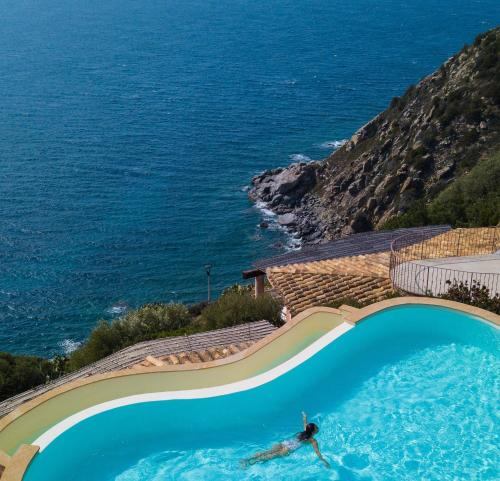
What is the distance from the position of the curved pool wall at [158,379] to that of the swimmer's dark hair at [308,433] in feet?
5.58

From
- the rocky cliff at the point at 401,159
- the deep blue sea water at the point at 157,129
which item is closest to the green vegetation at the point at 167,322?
the deep blue sea water at the point at 157,129

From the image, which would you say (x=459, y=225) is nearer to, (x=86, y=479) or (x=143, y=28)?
(x=86, y=479)

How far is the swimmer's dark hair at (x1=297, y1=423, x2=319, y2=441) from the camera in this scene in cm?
1362

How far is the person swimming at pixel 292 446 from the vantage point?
43.3 feet

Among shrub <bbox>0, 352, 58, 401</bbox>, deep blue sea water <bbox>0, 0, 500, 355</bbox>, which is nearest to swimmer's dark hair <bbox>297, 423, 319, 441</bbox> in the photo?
shrub <bbox>0, 352, 58, 401</bbox>

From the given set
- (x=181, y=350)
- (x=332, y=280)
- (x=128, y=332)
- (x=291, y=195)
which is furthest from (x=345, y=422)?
(x=291, y=195)

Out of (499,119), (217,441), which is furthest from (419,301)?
(499,119)

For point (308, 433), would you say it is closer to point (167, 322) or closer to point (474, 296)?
point (474, 296)

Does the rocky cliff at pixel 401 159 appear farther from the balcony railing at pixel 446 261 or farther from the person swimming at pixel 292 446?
the person swimming at pixel 292 446

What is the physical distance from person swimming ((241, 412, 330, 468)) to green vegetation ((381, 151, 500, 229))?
50.0ft

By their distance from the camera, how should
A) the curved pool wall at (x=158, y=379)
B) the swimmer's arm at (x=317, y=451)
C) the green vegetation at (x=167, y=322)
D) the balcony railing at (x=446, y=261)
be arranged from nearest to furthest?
the curved pool wall at (x=158, y=379), the swimmer's arm at (x=317, y=451), the balcony railing at (x=446, y=261), the green vegetation at (x=167, y=322)

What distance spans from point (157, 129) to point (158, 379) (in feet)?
204

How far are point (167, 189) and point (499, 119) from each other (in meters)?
28.2

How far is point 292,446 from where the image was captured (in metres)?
13.5
